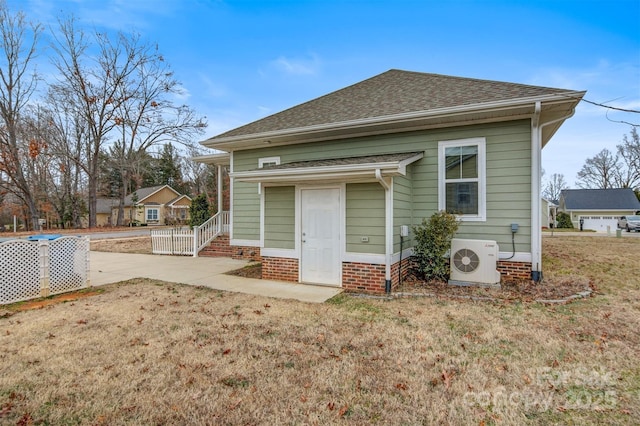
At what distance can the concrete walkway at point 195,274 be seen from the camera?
6.18m

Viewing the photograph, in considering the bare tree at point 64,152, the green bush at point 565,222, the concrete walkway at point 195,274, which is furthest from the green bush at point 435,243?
the green bush at point 565,222

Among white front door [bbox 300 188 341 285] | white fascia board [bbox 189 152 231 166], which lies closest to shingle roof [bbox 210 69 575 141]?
white fascia board [bbox 189 152 231 166]

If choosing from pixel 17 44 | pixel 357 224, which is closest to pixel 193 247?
pixel 357 224

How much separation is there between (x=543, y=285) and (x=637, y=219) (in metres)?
30.4

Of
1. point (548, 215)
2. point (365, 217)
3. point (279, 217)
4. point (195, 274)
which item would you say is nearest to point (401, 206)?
point (365, 217)

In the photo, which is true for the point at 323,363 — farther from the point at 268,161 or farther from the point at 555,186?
the point at 555,186

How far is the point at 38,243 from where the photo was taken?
231 inches

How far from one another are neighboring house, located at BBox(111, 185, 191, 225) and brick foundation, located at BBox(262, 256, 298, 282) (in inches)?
1305

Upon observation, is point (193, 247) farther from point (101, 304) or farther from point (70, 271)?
point (101, 304)

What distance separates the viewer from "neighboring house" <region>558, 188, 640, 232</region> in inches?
1268

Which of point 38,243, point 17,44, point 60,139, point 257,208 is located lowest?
point 38,243

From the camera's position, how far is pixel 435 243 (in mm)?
6504

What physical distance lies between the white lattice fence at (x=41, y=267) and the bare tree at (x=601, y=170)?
53.5m

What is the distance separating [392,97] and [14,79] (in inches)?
1086
